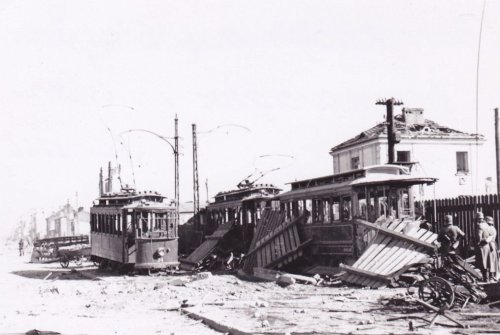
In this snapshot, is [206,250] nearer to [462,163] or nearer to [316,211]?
[316,211]

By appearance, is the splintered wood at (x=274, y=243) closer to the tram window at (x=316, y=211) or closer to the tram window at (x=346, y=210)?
the tram window at (x=316, y=211)

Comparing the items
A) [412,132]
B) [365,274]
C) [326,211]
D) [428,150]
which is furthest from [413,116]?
[365,274]

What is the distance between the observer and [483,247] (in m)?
13.6

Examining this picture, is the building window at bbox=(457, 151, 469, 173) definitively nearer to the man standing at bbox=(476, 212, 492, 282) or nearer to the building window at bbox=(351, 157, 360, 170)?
the building window at bbox=(351, 157, 360, 170)

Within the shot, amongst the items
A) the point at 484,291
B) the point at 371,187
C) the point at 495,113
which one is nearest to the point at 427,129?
the point at 495,113

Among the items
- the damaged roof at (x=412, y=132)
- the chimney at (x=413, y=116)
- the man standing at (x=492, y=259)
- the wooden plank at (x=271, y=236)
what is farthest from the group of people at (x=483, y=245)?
the chimney at (x=413, y=116)

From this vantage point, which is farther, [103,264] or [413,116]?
[413,116]

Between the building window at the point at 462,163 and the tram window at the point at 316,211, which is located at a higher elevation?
the building window at the point at 462,163

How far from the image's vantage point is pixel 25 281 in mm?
22781

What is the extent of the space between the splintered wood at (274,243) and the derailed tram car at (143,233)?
3.04m

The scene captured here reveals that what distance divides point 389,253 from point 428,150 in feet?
68.6

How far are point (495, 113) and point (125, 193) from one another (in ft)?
56.5

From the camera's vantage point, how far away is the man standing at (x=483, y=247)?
13594 mm

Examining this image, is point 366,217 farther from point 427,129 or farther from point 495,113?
point 427,129
